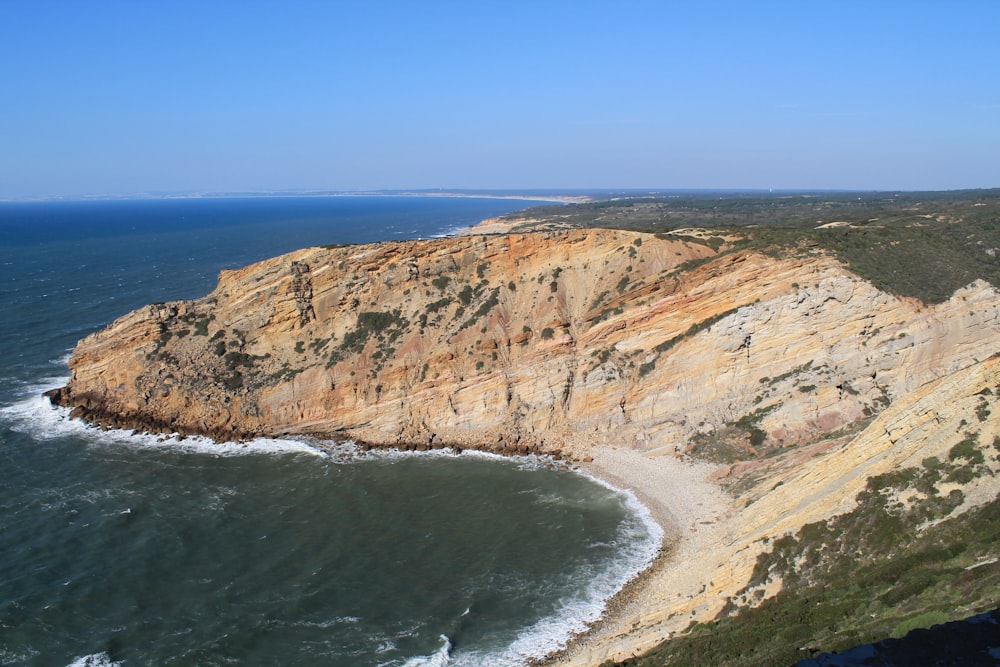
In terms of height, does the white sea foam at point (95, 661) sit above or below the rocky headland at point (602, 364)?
below

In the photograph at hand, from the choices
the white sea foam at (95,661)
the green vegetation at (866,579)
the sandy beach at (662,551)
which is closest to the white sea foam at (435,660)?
the sandy beach at (662,551)

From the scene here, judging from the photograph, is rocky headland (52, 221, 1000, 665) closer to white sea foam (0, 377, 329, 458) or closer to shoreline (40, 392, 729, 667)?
shoreline (40, 392, 729, 667)

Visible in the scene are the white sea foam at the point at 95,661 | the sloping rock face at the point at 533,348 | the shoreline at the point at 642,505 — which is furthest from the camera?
the sloping rock face at the point at 533,348

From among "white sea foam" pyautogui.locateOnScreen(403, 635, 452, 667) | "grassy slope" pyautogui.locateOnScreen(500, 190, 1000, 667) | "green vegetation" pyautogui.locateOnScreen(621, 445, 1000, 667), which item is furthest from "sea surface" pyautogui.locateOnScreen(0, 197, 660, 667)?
"grassy slope" pyautogui.locateOnScreen(500, 190, 1000, 667)

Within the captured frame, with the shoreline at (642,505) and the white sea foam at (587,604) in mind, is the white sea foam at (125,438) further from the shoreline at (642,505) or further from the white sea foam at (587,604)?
the white sea foam at (587,604)

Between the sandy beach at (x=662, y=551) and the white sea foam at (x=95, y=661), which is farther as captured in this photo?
the white sea foam at (x=95, y=661)

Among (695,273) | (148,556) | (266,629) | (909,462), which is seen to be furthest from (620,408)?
(148,556)

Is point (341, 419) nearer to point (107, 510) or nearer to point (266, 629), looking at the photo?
point (107, 510)
